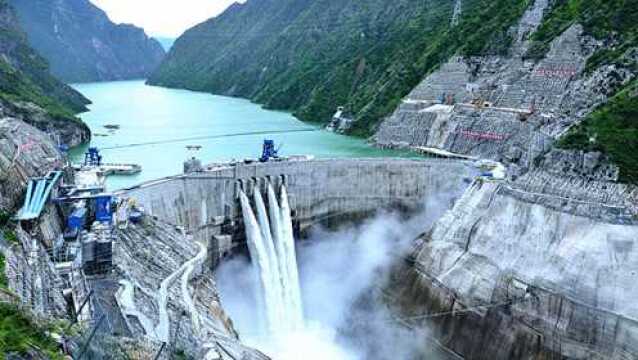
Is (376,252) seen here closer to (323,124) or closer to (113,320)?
(113,320)

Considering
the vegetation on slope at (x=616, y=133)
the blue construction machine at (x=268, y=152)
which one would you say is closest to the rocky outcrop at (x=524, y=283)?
the vegetation on slope at (x=616, y=133)

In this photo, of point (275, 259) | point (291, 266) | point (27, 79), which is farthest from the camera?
point (27, 79)

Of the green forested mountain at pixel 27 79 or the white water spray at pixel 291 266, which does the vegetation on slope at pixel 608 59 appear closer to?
the white water spray at pixel 291 266

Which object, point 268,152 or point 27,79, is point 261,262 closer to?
point 268,152

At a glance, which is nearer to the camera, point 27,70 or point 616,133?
point 616,133

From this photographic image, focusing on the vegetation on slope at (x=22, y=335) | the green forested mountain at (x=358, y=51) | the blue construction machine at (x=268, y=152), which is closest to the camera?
the vegetation on slope at (x=22, y=335)


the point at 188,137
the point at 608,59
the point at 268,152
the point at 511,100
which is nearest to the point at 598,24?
the point at 608,59
